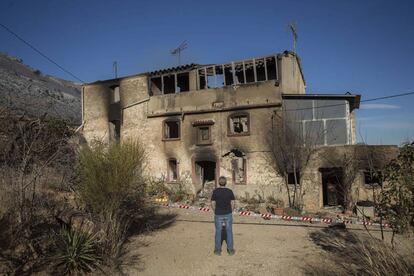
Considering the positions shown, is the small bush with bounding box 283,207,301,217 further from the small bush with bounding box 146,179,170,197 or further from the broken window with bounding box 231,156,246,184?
the small bush with bounding box 146,179,170,197

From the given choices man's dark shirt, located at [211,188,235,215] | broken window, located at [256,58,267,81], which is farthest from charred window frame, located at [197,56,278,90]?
man's dark shirt, located at [211,188,235,215]

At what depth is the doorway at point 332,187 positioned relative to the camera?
18125mm

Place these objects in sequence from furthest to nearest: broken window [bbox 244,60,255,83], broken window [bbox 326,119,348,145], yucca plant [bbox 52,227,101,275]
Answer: broken window [bbox 244,60,255,83] → broken window [bbox 326,119,348,145] → yucca plant [bbox 52,227,101,275]

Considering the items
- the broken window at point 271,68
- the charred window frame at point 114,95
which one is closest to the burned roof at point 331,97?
the broken window at point 271,68

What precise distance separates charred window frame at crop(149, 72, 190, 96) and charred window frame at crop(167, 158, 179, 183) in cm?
471

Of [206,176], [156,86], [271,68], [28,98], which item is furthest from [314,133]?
[28,98]

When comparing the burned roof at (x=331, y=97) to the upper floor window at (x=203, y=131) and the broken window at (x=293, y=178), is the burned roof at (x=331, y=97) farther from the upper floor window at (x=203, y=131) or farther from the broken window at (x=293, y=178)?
the upper floor window at (x=203, y=131)

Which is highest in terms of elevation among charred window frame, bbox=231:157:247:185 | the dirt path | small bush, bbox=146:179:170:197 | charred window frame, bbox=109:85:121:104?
charred window frame, bbox=109:85:121:104

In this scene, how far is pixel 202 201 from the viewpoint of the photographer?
20.2 metres

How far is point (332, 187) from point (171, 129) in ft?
35.8

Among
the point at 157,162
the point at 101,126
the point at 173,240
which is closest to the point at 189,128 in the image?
the point at 157,162

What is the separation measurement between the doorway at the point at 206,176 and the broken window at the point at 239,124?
9.48 feet

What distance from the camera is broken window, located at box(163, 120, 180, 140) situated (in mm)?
22078

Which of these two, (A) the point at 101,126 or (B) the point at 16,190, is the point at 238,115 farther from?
(B) the point at 16,190
